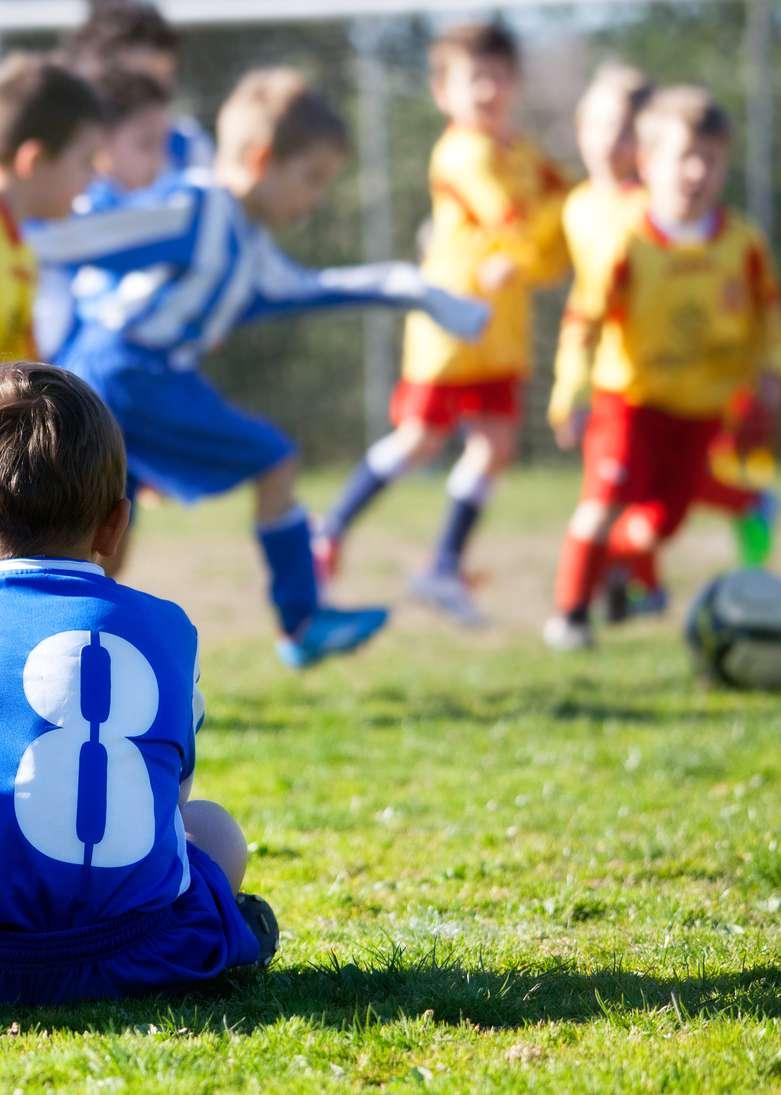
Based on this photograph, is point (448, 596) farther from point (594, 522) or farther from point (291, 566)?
point (291, 566)

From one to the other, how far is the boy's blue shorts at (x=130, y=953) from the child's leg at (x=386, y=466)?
5083mm

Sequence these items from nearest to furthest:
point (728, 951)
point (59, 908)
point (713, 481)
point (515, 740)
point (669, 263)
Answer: point (59, 908) → point (728, 951) → point (515, 740) → point (669, 263) → point (713, 481)

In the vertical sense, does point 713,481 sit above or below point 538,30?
below

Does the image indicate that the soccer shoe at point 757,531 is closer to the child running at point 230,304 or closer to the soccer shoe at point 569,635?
the soccer shoe at point 569,635

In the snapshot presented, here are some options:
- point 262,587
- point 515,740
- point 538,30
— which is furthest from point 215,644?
point 538,30

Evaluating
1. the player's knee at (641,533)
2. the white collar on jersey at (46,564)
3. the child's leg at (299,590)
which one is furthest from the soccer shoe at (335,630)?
the white collar on jersey at (46,564)

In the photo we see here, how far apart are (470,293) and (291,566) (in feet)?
7.38

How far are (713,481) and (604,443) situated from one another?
758 millimetres

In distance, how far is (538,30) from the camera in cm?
1530

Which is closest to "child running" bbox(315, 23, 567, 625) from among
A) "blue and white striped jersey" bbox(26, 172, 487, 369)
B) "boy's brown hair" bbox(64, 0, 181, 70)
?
"boy's brown hair" bbox(64, 0, 181, 70)

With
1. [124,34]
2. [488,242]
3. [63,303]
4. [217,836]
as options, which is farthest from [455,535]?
[217,836]

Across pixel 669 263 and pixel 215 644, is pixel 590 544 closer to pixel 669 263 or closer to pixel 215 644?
pixel 669 263

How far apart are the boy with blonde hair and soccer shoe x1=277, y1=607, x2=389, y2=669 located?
152 centimetres

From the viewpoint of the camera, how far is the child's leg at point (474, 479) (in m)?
7.84
